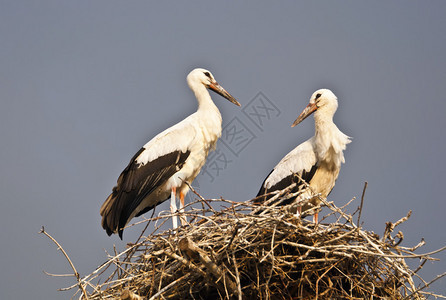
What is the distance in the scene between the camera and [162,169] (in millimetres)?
7086

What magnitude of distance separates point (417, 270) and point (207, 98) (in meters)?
3.36

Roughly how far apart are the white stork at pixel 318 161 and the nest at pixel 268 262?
2.00m

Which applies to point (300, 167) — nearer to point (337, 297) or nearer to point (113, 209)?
point (113, 209)

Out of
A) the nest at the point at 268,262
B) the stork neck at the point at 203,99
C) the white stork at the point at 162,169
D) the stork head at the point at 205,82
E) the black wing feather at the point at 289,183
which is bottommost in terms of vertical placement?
the nest at the point at 268,262

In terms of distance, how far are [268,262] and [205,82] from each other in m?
3.42

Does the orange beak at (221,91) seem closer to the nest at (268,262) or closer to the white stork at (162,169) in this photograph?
the white stork at (162,169)

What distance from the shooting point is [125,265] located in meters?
5.36

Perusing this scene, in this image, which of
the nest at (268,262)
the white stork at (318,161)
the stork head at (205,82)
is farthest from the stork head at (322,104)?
the nest at (268,262)

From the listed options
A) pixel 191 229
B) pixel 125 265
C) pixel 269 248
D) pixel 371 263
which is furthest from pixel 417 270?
pixel 125 265

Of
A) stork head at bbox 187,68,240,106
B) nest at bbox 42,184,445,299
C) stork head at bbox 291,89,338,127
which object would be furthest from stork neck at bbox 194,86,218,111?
nest at bbox 42,184,445,299

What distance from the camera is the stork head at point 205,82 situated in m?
7.79

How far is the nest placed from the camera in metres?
4.71

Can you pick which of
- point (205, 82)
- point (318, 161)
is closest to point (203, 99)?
point (205, 82)

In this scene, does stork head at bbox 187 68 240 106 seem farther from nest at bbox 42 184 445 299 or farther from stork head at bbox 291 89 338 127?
nest at bbox 42 184 445 299
